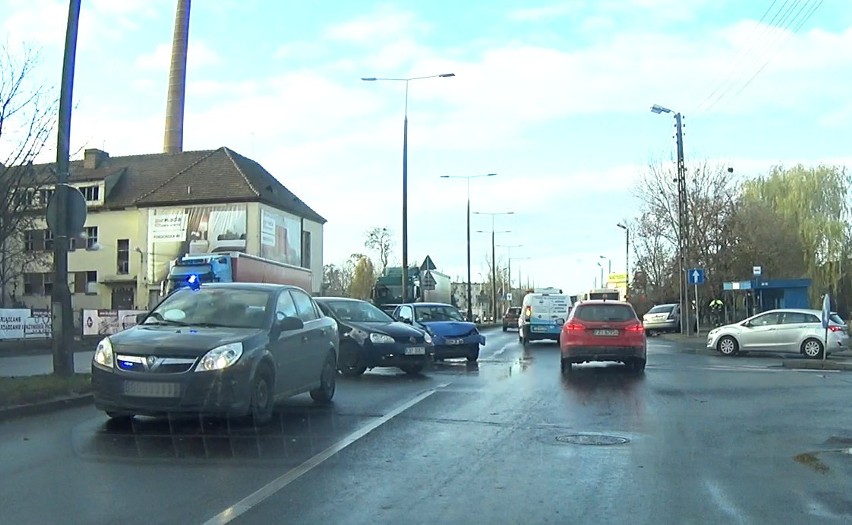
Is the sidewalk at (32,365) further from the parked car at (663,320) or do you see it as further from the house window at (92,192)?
the house window at (92,192)

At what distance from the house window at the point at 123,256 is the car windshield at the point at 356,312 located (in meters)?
42.2

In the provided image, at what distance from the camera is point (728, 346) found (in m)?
24.7

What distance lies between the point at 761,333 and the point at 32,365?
18921mm

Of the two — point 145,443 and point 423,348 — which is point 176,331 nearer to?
point 145,443

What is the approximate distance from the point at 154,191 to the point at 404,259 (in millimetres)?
29897

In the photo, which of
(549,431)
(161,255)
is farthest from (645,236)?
(549,431)

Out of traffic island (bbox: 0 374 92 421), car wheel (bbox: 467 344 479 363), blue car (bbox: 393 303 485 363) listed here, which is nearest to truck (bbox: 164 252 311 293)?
blue car (bbox: 393 303 485 363)

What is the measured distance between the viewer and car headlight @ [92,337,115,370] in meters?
8.91

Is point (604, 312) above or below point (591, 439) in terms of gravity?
above

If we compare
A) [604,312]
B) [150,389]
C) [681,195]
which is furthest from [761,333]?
[150,389]

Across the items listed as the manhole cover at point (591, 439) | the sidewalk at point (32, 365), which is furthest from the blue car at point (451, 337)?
the manhole cover at point (591, 439)

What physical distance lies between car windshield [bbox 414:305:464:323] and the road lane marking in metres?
11.3

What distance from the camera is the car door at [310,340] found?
35.6 ft

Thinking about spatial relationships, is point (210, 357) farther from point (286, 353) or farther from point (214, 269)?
point (214, 269)
